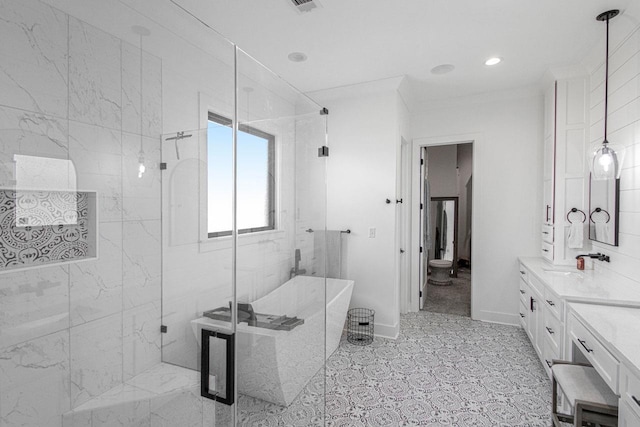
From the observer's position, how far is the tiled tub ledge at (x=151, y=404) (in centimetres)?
84

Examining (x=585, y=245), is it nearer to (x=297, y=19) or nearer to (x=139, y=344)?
(x=297, y=19)

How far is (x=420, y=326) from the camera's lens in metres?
3.79

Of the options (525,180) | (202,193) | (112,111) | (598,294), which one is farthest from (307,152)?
(525,180)

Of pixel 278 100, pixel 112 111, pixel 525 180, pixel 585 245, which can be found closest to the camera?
pixel 112 111

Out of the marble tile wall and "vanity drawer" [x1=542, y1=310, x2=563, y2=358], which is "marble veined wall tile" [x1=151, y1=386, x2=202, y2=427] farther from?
Answer: "vanity drawer" [x1=542, y1=310, x2=563, y2=358]

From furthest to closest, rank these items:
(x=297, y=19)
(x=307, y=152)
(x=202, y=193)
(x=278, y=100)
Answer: (x=297, y=19) → (x=307, y=152) → (x=278, y=100) → (x=202, y=193)

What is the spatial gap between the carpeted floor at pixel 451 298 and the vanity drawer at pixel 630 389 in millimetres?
2941

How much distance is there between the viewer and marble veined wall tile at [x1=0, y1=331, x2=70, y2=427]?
0.70 meters

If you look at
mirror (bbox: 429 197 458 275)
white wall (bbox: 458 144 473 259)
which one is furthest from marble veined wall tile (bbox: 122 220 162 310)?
white wall (bbox: 458 144 473 259)

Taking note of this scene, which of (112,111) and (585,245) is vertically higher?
(112,111)

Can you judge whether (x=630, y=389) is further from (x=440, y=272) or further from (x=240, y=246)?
(x=440, y=272)

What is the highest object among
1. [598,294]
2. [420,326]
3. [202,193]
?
[202,193]

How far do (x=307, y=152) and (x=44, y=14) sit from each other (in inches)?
56.9

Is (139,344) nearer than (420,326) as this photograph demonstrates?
Yes
